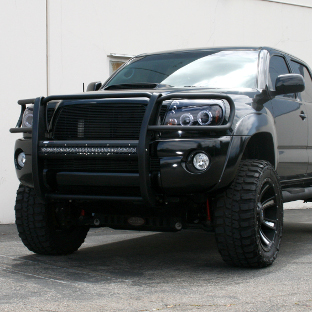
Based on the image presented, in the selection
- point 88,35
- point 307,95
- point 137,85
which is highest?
point 88,35

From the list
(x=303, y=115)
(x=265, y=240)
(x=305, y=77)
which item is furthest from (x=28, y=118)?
(x=305, y=77)

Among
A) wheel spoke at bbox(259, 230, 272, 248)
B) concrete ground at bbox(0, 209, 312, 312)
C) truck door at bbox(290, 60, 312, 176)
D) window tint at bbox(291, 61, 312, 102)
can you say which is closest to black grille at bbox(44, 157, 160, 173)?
concrete ground at bbox(0, 209, 312, 312)

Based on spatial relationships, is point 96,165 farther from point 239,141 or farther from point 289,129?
point 289,129

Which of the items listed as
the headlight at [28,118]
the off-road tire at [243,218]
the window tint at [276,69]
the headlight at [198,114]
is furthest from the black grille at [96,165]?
the window tint at [276,69]

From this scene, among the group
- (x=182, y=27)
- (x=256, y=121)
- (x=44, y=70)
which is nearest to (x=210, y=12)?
(x=182, y=27)

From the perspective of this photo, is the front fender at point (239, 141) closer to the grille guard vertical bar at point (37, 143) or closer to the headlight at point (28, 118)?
the grille guard vertical bar at point (37, 143)

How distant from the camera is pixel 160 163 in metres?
4.25

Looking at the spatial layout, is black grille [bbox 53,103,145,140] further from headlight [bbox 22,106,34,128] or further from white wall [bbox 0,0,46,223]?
white wall [bbox 0,0,46,223]

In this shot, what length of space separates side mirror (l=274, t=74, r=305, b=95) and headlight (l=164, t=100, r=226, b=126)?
3.97 feet

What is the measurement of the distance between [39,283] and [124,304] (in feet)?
2.95

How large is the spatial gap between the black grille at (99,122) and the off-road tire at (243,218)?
0.84m

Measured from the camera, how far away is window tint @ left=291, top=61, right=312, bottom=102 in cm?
671

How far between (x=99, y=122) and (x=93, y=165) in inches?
13.0

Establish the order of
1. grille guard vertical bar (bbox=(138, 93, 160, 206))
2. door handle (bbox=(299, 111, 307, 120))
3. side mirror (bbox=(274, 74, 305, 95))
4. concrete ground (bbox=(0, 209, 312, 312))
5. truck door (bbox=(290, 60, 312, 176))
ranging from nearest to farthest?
concrete ground (bbox=(0, 209, 312, 312)) → grille guard vertical bar (bbox=(138, 93, 160, 206)) → side mirror (bbox=(274, 74, 305, 95)) → door handle (bbox=(299, 111, 307, 120)) → truck door (bbox=(290, 60, 312, 176))
